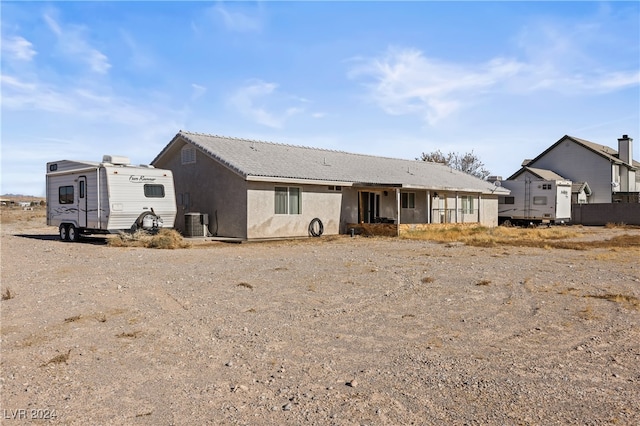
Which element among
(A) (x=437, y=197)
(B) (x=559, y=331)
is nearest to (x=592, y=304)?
(B) (x=559, y=331)

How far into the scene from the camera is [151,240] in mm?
18312

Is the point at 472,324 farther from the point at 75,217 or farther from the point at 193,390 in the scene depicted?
the point at 75,217

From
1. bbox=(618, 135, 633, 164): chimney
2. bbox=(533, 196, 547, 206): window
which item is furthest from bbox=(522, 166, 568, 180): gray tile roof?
bbox=(533, 196, 547, 206): window

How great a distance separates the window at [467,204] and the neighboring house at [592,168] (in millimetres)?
14098

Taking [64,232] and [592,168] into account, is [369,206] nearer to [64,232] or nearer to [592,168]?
[64,232]

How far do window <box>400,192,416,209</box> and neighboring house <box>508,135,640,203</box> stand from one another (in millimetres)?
19027

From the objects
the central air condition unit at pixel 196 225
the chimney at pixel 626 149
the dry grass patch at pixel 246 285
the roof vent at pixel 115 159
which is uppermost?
the chimney at pixel 626 149

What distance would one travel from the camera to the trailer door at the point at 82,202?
1947cm

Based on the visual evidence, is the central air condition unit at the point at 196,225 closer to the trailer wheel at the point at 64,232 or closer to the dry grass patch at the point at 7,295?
the trailer wheel at the point at 64,232

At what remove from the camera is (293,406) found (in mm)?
4473

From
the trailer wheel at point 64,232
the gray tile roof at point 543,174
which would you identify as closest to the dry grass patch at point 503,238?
the trailer wheel at point 64,232

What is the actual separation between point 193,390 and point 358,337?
2.46 m

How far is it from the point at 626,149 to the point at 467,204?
27156mm

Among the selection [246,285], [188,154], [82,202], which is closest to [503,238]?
[188,154]
